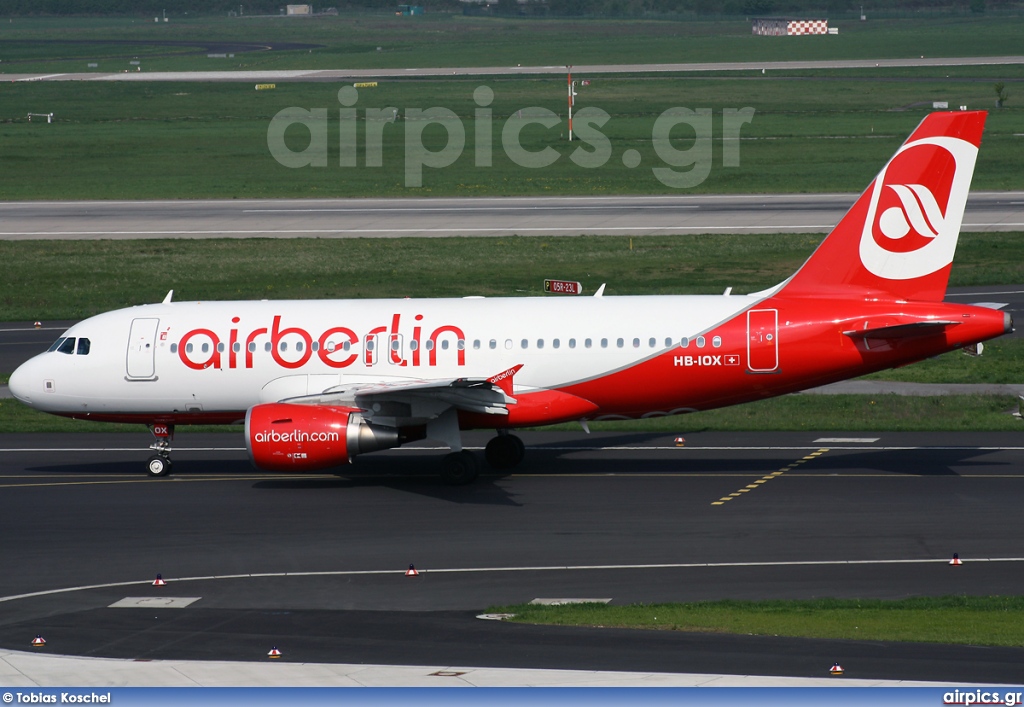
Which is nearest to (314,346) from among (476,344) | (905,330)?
(476,344)

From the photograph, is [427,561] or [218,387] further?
[218,387]

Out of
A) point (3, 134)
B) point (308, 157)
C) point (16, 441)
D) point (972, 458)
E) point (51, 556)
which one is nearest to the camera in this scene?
→ point (51, 556)

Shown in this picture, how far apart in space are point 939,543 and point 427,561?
10.1m

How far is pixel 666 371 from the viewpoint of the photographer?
105 ft

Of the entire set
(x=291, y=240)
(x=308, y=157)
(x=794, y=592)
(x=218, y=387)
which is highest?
(x=308, y=157)

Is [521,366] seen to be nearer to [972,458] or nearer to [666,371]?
[666,371]

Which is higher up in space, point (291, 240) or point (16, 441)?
point (291, 240)

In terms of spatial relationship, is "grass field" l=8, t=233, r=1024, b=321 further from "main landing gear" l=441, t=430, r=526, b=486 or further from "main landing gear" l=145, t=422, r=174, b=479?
"main landing gear" l=145, t=422, r=174, b=479

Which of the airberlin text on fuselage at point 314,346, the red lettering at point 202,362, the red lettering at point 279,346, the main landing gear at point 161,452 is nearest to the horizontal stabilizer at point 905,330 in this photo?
the airberlin text on fuselage at point 314,346

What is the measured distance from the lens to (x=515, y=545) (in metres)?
27.5

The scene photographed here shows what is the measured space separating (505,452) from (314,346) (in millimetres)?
5575

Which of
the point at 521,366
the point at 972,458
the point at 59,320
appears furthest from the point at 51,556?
the point at 59,320

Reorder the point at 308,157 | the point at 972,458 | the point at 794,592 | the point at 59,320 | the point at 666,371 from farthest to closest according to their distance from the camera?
1. the point at 308,157
2. the point at 59,320
3. the point at 972,458
4. the point at 666,371
5. the point at 794,592

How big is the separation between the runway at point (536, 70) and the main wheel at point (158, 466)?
466 ft
